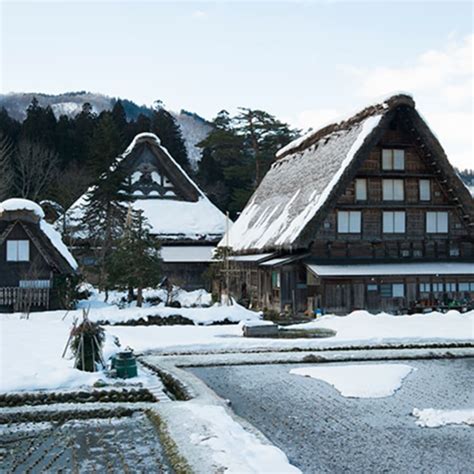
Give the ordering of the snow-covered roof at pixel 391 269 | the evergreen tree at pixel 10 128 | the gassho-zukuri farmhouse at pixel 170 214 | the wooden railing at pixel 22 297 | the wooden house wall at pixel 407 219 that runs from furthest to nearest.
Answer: the evergreen tree at pixel 10 128, the gassho-zukuri farmhouse at pixel 170 214, the wooden house wall at pixel 407 219, the wooden railing at pixel 22 297, the snow-covered roof at pixel 391 269

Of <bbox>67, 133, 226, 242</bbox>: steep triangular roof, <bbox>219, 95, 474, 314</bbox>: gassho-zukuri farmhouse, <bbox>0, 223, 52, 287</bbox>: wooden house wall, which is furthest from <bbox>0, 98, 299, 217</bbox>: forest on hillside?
<bbox>219, 95, 474, 314</bbox>: gassho-zukuri farmhouse

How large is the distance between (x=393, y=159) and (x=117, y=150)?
19.9m

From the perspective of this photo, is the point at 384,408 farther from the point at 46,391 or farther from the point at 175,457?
the point at 46,391

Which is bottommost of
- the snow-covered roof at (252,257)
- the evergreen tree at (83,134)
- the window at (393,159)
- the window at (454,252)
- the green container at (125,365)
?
the green container at (125,365)

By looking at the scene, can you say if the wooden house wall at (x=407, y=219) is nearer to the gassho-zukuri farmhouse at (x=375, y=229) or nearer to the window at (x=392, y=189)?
the gassho-zukuri farmhouse at (x=375, y=229)

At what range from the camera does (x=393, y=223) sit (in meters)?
24.2

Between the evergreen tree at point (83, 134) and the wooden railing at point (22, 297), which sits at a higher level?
the evergreen tree at point (83, 134)

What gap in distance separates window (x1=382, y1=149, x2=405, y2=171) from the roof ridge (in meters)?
1.62

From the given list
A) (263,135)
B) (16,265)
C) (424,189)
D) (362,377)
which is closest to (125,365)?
(362,377)

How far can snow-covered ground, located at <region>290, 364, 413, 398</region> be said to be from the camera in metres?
10.2

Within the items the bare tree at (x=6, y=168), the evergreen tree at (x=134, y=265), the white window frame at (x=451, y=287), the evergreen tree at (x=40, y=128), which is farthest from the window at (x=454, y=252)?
the evergreen tree at (x=40, y=128)

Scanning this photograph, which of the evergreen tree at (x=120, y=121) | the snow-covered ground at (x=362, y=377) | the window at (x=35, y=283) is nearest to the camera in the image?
the snow-covered ground at (x=362, y=377)

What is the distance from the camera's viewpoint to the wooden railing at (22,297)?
73.1 ft

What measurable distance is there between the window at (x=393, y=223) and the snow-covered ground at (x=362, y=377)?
11.9 m
